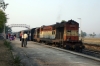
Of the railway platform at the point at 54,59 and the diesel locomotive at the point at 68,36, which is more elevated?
the diesel locomotive at the point at 68,36

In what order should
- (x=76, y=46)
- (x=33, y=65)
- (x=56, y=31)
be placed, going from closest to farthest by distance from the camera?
(x=33, y=65) → (x=76, y=46) → (x=56, y=31)

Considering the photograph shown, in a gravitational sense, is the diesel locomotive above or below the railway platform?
above

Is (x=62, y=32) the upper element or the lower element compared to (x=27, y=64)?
upper

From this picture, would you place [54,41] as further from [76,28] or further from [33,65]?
[33,65]

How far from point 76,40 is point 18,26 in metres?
113

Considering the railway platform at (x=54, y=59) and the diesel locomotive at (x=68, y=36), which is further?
the diesel locomotive at (x=68, y=36)

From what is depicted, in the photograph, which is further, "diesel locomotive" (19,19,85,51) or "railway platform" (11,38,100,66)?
"diesel locomotive" (19,19,85,51)

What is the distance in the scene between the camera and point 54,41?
27891 mm

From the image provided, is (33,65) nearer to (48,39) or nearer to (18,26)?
(48,39)

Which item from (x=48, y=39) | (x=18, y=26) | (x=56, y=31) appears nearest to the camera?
(x=56, y=31)

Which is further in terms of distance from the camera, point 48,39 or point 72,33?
point 48,39

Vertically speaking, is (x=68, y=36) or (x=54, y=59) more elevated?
(x=68, y=36)

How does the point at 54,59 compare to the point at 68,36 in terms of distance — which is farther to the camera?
the point at 68,36

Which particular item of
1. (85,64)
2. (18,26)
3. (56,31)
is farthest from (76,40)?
(18,26)
